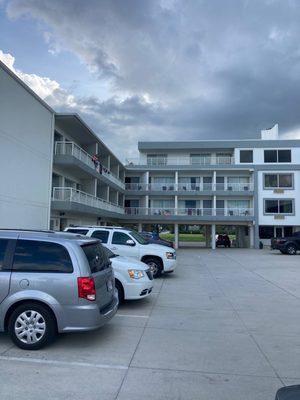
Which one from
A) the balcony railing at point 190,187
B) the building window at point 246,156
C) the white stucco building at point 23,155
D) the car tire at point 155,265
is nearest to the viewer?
the car tire at point 155,265

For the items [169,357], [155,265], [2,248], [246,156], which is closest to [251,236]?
[246,156]

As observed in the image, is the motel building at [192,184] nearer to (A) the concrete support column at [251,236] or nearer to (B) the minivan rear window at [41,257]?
(A) the concrete support column at [251,236]

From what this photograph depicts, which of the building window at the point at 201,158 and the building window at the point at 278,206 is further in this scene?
the building window at the point at 201,158

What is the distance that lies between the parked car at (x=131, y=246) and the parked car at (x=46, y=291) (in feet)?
24.5

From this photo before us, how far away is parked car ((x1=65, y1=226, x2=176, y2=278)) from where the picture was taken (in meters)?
14.0

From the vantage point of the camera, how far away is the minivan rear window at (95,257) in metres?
6.38

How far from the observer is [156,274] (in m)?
15.4

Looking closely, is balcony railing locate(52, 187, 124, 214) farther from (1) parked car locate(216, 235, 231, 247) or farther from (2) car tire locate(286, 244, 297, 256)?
(1) parked car locate(216, 235, 231, 247)

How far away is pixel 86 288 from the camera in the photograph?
19.6 ft

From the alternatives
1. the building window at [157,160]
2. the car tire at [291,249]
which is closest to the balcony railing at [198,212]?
the building window at [157,160]

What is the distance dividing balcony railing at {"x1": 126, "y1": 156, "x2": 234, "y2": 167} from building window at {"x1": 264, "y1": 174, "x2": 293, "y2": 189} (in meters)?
4.54

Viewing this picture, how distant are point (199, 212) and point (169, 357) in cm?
3734

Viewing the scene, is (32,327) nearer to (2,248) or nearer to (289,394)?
(2,248)

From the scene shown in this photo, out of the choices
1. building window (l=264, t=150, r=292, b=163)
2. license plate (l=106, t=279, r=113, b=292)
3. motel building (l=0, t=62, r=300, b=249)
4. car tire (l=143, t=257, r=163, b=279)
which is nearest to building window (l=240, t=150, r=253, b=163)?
motel building (l=0, t=62, r=300, b=249)
